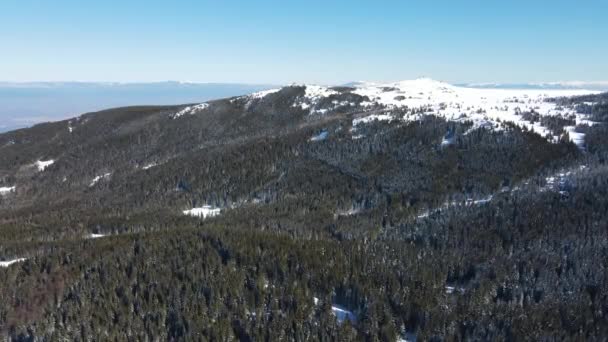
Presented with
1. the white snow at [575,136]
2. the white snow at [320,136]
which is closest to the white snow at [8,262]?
the white snow at [320,136]

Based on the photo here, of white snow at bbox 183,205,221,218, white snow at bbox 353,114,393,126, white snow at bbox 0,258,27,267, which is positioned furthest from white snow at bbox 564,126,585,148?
white snow at bbox 0,258,27,267

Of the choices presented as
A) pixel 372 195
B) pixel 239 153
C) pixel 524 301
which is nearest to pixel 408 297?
pixel 524 301

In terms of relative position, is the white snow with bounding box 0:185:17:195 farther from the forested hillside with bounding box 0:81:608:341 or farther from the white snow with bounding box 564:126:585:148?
the white snow with bounding box 564:126:585:148

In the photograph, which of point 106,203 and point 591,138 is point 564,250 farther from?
point 106,203

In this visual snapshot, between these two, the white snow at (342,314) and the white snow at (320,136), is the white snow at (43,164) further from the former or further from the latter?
the white snow at (342,314)

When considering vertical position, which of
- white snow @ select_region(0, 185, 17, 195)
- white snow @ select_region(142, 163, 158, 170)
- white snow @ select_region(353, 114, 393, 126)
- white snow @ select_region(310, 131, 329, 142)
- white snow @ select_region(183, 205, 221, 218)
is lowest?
white snow @ select_region(0, 185, 17, 195)
